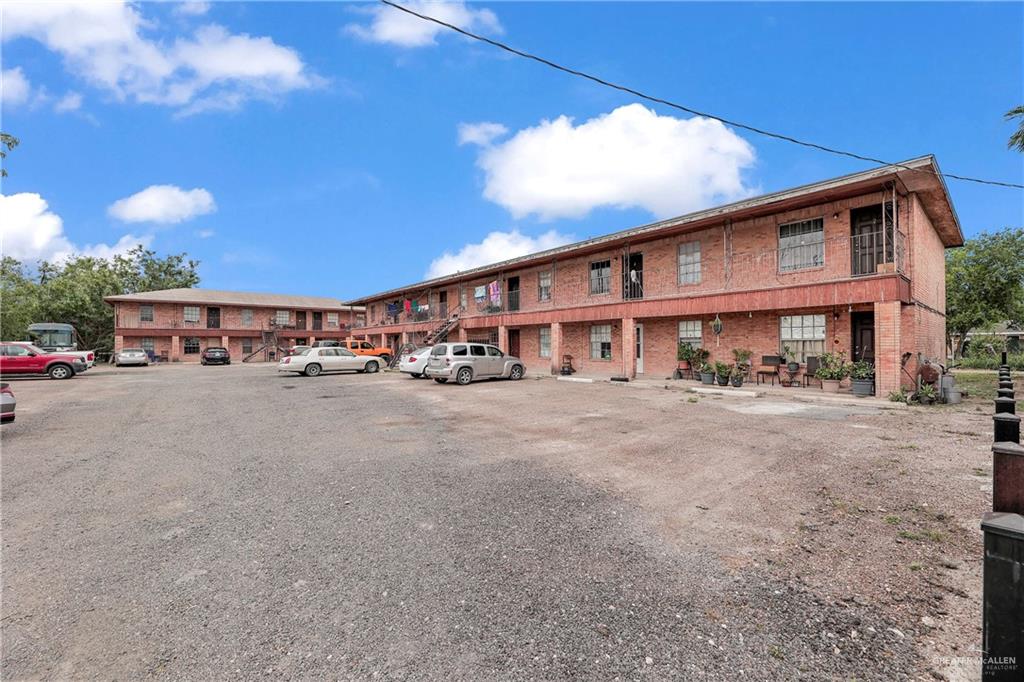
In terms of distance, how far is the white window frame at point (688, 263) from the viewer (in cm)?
1723

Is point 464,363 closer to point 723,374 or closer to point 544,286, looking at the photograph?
point 544,286

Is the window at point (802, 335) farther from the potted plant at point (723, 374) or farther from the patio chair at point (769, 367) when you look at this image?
the potted plant at point (723, 374)

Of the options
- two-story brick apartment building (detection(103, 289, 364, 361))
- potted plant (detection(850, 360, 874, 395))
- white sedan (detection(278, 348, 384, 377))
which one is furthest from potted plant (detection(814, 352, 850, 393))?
two-story brick apartment building (detection(103, 289, 364, 361))

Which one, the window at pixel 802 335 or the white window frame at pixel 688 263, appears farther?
the white window frame at pixel 688 263

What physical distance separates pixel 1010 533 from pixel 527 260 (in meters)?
21.4

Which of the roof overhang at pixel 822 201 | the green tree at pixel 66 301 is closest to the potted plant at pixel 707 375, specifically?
the roof overhang at pixel 822 201

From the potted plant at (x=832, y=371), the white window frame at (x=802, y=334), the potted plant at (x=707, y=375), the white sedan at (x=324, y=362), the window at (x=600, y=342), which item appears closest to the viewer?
the potted plant at (x=832, y=371)

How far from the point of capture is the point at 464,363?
17.3m

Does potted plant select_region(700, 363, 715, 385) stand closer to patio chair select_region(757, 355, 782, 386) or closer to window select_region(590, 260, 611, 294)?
patio chair select_region(757, 355, 782, 386)

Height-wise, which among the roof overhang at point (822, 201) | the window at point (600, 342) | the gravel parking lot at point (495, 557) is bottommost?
the gravel parking lot at point (495, 557)

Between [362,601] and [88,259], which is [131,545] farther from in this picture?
[88,259]

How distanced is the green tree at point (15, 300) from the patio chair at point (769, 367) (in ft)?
180

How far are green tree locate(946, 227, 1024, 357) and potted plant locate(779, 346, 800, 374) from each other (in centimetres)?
2594

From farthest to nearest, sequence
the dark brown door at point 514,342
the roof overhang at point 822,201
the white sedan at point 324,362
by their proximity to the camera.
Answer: the dark brown door at point 514,342 → the white sedan at point 324,362 → the roof overhang at point 822,201
